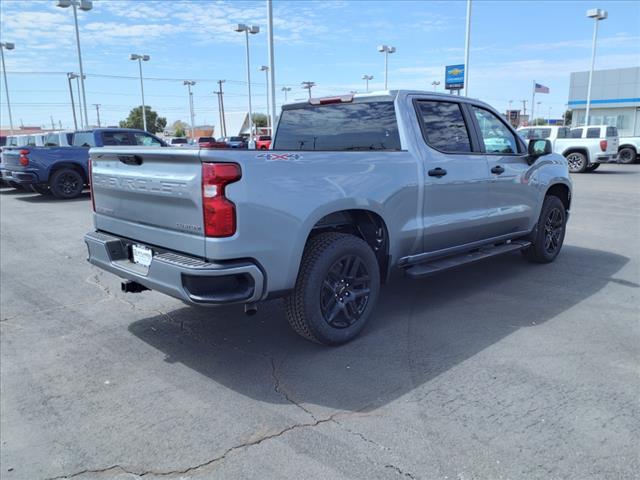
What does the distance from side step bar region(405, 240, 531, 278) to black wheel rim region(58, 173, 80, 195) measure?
11821 mm

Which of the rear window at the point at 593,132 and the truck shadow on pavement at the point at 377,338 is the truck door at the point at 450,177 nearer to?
the truck shadow on pavement at the point at 377,338

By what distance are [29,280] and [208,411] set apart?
4091 millimetres

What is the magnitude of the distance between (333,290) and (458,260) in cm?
162

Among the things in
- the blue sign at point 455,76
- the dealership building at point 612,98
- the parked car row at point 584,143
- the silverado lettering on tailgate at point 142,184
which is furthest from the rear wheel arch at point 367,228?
the dealership building at point 612,98

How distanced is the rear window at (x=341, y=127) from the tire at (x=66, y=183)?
10.2 metres

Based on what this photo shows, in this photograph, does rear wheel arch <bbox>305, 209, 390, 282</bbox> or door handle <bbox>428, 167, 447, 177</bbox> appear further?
door handle <bbox>428, 167, 447, 177</bbox>

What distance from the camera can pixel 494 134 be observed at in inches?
225

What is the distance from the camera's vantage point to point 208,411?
3.25 meters

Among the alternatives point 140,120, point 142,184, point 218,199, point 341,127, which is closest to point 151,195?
point 142,184

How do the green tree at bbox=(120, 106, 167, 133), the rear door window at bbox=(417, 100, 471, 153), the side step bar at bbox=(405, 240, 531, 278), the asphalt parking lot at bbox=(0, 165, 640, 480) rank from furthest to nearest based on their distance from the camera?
the green tree at bbox=(120, 106, 167, 133) < the rear door window at bbox=(417, 100, 471, 153) < the side step bar at bbox=(405, 240, 531, 278) < the asphalt parking lot at bbox=(0, 165, 640, 480)

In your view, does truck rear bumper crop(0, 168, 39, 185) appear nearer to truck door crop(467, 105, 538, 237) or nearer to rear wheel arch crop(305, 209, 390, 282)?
rear wheel arch crop(305, 209, 390, 282)

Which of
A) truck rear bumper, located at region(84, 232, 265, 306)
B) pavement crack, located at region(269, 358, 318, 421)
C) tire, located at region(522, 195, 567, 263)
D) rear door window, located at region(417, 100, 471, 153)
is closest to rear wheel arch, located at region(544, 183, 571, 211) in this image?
tire, located at region(522, 195, 567, 263)

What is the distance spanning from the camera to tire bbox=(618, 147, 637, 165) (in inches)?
984

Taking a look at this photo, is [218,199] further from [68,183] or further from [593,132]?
[593,132]
